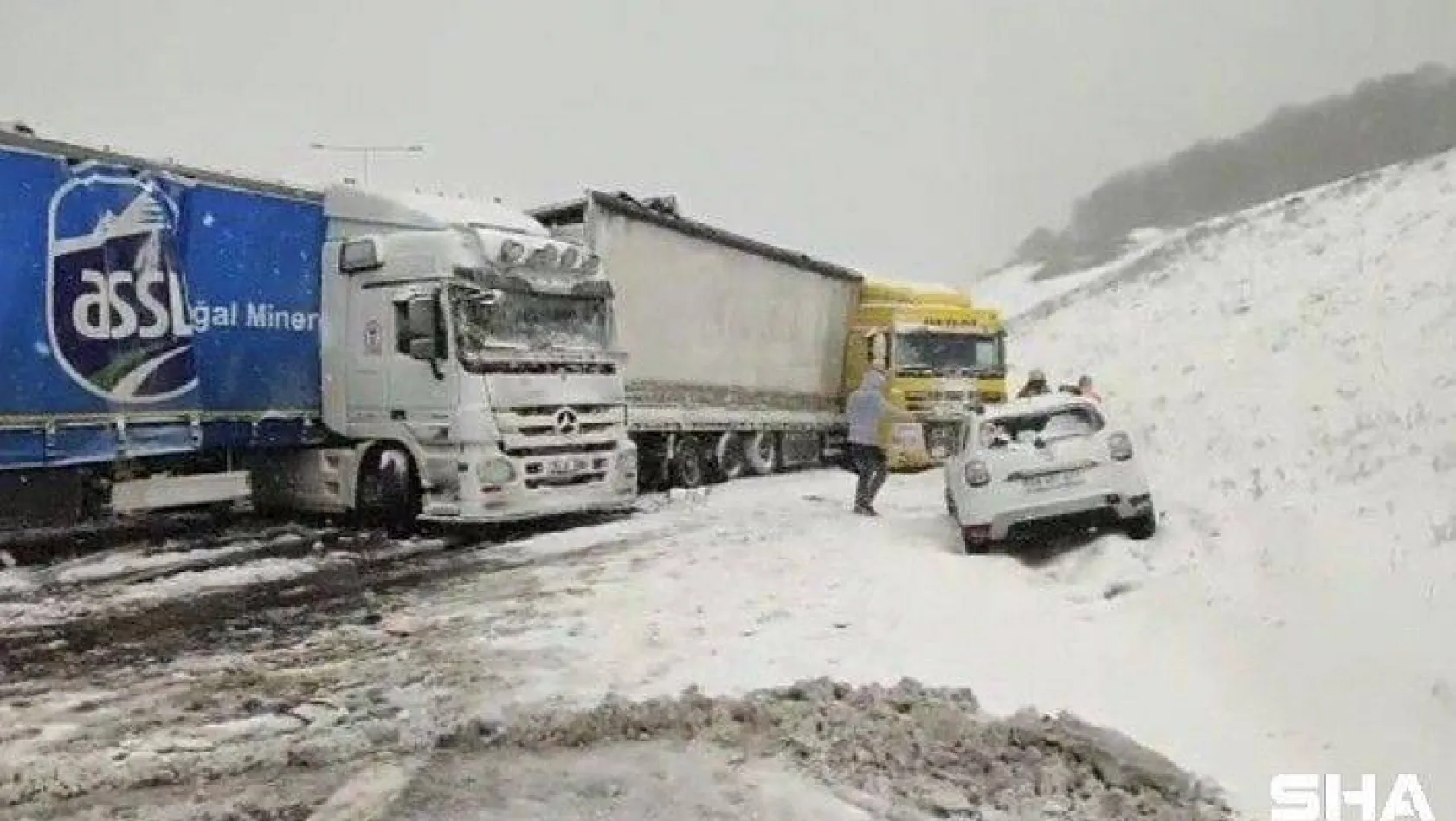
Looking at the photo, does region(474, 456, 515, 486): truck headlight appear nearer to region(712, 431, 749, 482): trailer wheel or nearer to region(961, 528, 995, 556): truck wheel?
region(961, 528, 995, 556): truck wheel

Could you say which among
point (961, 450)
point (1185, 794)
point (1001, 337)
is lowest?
point (1185, 794)

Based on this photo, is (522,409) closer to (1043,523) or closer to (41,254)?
(41,254)

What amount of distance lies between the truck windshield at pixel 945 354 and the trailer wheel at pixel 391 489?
359 inches

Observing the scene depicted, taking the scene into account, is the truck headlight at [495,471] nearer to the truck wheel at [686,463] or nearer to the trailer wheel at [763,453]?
the truck wheel at [686,463]

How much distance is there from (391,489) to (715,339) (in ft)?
20.5

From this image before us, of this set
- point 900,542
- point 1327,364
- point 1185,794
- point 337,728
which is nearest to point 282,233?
point 900,542

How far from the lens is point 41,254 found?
9500mm

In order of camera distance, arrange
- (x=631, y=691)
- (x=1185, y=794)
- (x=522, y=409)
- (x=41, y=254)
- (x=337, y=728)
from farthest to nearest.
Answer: (x=522, y=409) → (x=41, y=254) → (x=631, y=691) → (x=337, y=728) → (x=1185, y=794)

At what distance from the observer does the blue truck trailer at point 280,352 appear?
9617 mm

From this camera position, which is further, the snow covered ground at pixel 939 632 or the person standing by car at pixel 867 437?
the person standing by car at pixel 867 437

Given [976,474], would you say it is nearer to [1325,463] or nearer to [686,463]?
[1325,463]

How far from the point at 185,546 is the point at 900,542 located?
7005mm

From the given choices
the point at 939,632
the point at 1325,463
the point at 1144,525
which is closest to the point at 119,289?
the point at 939,632

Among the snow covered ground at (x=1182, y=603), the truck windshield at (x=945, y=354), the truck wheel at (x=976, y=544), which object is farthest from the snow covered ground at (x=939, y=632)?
the truck windshield at (x=945, y=354)
